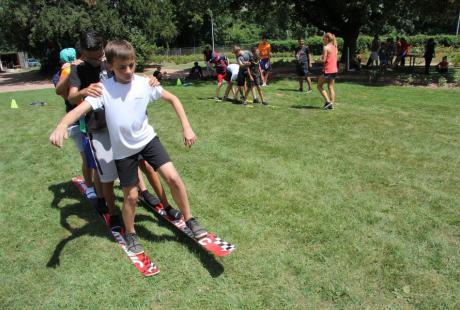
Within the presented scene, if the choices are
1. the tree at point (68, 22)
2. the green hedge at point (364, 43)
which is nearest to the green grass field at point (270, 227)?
the tree at point (68, 22)

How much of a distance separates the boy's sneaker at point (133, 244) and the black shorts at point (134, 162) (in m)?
0.55

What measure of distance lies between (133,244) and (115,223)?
0.55 metres

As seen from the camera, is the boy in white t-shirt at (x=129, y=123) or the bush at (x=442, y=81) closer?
the boy in white t-shirt at (x=129, y=123)

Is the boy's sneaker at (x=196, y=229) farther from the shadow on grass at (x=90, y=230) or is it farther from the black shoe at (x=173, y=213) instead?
the black shoe at (x=173, y=213)

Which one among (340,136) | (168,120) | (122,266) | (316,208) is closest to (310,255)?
(316,208)

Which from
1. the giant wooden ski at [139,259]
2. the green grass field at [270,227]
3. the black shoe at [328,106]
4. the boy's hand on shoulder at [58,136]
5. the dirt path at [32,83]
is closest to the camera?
the boy's hand on shoulder at [58,136]

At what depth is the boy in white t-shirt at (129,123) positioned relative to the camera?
10.2 feet

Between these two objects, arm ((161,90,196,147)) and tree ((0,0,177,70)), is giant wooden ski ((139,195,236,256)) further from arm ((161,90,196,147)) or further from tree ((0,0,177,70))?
tree ((0,0,177,70))

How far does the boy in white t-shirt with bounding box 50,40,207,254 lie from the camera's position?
10.2 ft

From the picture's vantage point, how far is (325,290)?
3025 mm

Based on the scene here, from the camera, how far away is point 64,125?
2930mm

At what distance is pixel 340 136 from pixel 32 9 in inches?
912

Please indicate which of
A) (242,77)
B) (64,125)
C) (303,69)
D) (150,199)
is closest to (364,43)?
(303,69)

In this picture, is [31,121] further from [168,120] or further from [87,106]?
[87,106]
